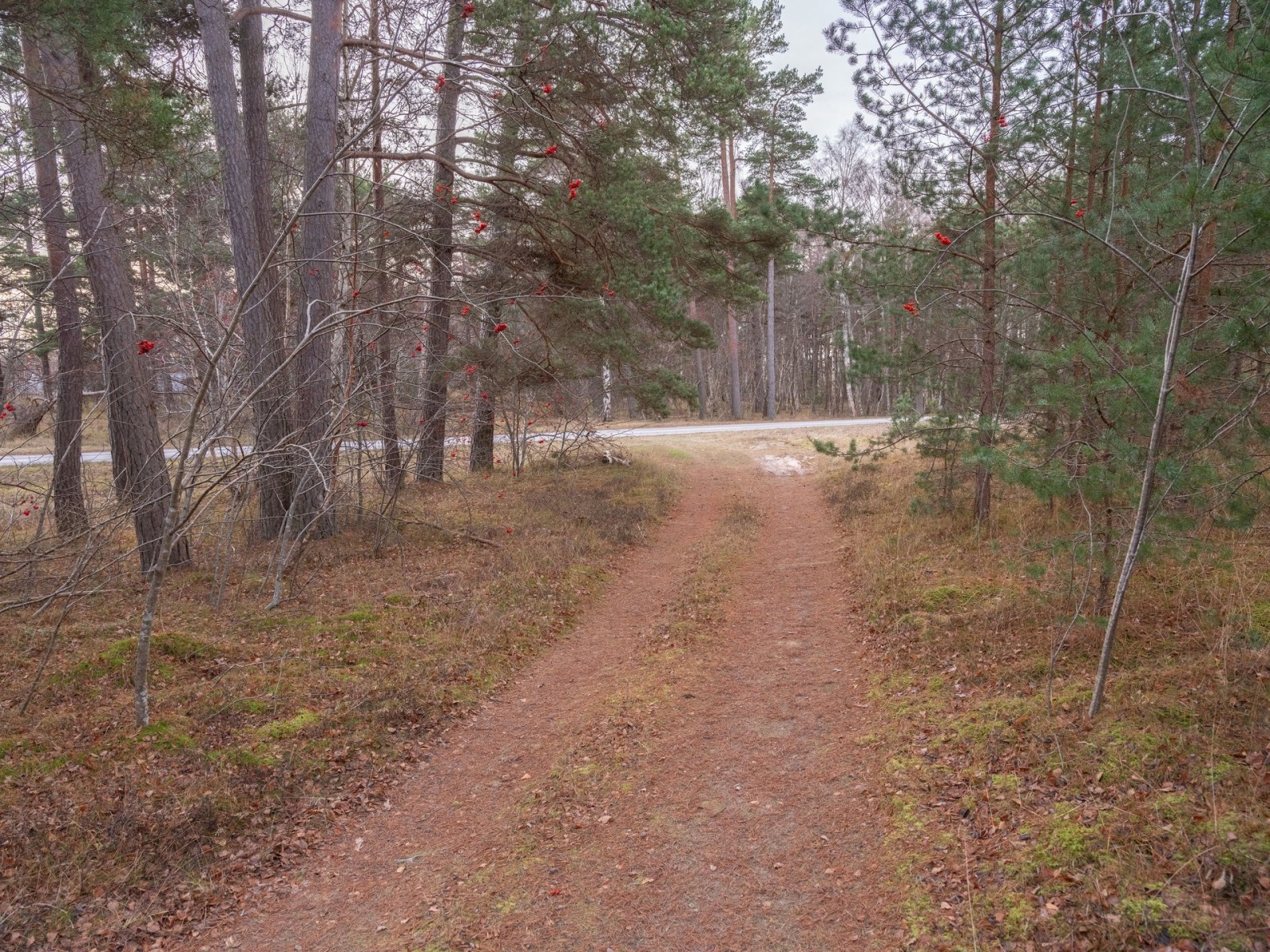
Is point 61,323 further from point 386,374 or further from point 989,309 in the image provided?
point 989,309

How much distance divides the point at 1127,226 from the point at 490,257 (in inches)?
344

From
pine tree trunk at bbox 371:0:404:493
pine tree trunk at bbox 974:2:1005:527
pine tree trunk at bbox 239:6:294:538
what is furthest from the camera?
pine tree trunk at bbox 239:6:294:538

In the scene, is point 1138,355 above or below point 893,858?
above

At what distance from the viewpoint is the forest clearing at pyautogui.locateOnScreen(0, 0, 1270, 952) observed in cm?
387

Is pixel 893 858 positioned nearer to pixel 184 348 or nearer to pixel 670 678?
pixel 670 678

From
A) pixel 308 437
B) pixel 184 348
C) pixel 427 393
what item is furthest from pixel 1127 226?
pixel 184 348

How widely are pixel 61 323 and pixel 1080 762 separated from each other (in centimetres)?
1167

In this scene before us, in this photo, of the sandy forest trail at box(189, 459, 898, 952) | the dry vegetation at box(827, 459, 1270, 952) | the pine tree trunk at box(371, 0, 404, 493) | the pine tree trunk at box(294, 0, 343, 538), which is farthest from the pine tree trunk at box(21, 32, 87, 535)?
the dry vegetation at box(827, 459, 1270, 952)

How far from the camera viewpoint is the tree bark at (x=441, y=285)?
10.0 metres

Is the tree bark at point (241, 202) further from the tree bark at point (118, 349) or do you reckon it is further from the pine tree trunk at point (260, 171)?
the tree bark at point (118, 349)

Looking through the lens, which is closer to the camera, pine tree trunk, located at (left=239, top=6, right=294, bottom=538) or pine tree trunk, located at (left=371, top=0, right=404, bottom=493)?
pine tree trunk, located at (left=371, top=0, right=404, bottom=493)

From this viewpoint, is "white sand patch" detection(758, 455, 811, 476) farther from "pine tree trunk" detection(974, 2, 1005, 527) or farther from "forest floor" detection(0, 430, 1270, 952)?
"forest floor" detection(0, 430, 1270, 952)

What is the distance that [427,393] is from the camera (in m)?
10.3

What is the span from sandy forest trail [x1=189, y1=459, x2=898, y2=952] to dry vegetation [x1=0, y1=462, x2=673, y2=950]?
334 millimetres
